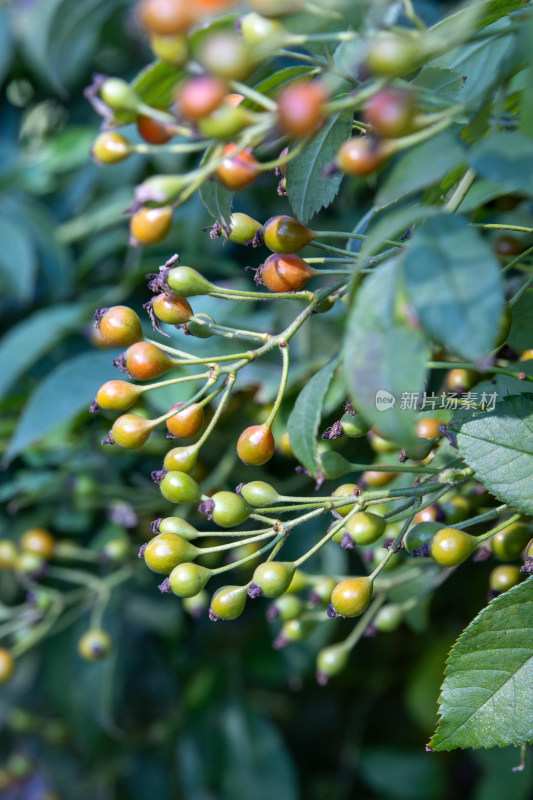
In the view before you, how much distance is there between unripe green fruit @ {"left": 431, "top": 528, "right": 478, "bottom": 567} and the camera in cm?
67

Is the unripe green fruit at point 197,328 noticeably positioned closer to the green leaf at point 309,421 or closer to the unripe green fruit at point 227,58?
the green leaf at point 309,421

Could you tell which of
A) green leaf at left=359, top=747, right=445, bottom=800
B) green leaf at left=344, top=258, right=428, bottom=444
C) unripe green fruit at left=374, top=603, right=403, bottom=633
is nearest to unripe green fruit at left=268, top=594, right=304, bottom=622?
unripe green fruit at left=374, top=603, right=403, bottom=633

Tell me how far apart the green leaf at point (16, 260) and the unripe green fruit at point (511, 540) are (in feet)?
3.62

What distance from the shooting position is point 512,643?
0.66 m

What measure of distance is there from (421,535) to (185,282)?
32 centimetres

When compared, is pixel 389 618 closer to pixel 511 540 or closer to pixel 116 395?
pixel 511 540

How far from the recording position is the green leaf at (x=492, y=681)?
0.64 meters

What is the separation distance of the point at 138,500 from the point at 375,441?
60 cm

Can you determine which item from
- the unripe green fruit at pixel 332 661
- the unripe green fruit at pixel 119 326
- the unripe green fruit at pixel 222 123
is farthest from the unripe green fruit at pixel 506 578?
the unripe green fruit at pixel 222 123

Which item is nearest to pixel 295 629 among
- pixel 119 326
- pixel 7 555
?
pixel 119 326

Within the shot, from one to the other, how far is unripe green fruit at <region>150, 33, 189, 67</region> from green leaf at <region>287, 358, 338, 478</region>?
0.26 metres

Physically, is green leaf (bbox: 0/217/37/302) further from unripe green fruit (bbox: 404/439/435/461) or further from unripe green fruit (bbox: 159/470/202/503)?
unripe green fruit (bbox: 404/439/435/461)

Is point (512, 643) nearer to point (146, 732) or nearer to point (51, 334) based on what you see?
point (51, 334)

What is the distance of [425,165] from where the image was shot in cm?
46
